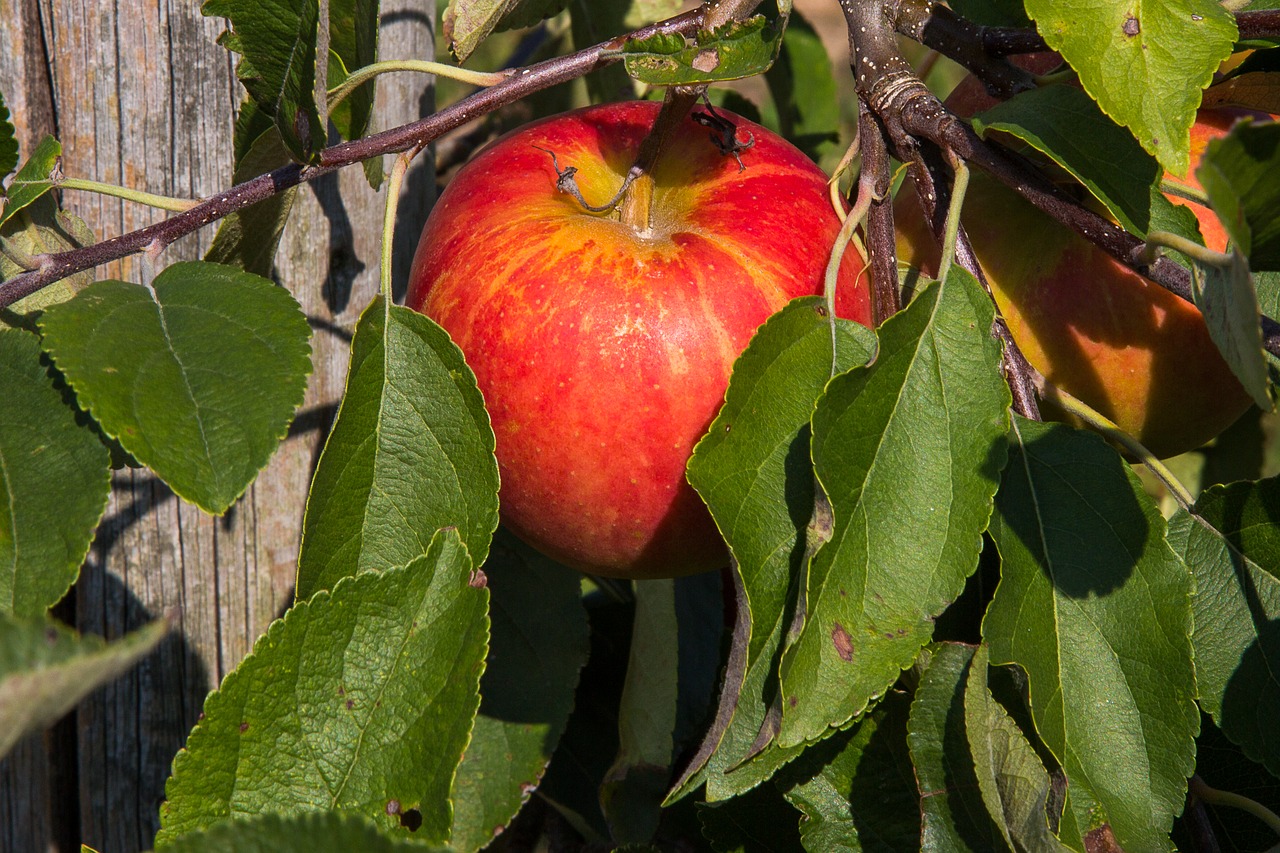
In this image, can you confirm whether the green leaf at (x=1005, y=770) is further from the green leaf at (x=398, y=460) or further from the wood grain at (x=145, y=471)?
the wood grain at (x=145, y=471)

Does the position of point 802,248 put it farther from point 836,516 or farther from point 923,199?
point 836,516

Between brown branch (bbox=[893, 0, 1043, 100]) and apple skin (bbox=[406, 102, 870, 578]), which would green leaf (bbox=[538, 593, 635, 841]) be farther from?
brown branch (bbox=[893, 0, 1043, 100])

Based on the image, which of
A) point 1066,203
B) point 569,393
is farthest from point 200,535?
point 1066,203

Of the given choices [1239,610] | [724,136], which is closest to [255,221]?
[724,136]

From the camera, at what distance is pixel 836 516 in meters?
0.63

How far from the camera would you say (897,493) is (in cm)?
64

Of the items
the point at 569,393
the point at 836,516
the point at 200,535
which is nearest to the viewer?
the point at 836,516

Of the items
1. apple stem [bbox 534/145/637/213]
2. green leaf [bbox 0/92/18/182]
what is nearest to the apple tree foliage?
green leaf [bbox 0/92/18/182]

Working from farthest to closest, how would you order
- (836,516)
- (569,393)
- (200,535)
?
(200,535)
(569,393)
(836,516)

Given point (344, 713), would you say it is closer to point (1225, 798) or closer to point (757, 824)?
point (757, 824)

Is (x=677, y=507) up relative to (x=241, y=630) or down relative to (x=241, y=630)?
up

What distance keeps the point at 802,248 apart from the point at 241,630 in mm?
718

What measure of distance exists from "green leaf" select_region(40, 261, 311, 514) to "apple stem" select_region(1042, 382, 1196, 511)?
563mm

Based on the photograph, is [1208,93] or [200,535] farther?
[200,535]
